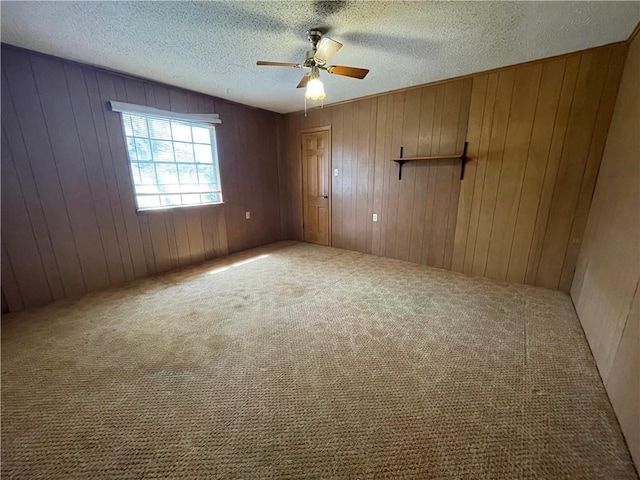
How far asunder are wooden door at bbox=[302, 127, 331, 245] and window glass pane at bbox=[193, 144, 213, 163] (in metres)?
1.53

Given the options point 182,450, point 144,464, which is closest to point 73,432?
point 144,464

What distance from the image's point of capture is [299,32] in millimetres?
1995

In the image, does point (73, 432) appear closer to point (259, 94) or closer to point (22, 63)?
point (22, 63)

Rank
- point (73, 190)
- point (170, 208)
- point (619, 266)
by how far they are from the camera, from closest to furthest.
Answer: point (619, 266), point (73, 190), point (170, 208)

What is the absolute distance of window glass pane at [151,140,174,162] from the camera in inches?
123

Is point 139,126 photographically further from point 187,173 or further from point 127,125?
point 187,173

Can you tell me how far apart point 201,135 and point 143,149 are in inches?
31.5

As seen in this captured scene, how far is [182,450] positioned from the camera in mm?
1166

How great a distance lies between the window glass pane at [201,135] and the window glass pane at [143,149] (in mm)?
616

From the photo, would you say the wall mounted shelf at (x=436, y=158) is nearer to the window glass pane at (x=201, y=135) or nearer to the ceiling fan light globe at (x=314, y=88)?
the ceiling fan light globe at (x=314, y=88)

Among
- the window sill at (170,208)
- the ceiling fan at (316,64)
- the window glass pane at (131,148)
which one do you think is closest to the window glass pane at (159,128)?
the window glass pane at (131,148)

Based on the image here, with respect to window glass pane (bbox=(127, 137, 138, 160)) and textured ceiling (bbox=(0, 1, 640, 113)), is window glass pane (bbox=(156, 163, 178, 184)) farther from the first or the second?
textured ceiling (bbox=(0, 1, 640, 113))

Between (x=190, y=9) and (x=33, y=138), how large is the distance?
1898 millimetres

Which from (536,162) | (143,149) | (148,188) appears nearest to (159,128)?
(143,149)
